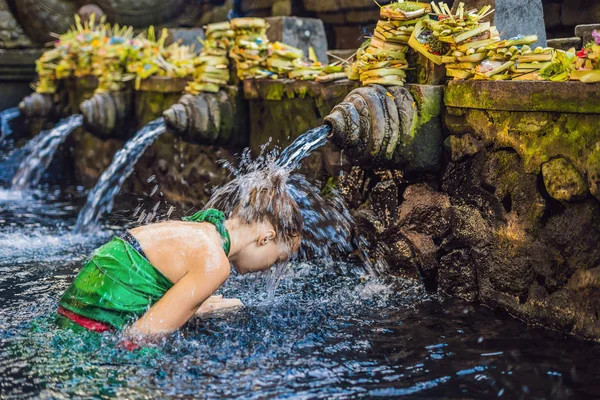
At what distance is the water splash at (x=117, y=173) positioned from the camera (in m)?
7.61

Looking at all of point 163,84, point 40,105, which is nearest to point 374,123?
point 163,84

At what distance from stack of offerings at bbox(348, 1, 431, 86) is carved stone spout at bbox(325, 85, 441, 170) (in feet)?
0.37

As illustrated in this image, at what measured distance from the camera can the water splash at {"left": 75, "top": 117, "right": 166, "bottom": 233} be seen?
25.0ft

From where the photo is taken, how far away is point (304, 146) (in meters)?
4.89

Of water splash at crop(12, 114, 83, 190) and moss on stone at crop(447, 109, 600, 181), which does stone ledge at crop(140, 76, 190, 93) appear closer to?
water splash at crop(12, 114, 83, 190)

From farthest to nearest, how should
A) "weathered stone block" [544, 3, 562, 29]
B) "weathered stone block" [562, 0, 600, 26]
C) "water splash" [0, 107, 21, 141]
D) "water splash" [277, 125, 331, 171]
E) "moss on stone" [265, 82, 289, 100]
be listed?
1. "water splash" [0, 107, 21, 141]
2. "weathered stone block" [544, 3, 562, 29]
3. "weathered stone block" [562, 0, 600, 26]
4. "moss on stone" [265, 82, 289, 100]
5. "water splash" [277, 125, 331, 171]

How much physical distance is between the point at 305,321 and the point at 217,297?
492mm

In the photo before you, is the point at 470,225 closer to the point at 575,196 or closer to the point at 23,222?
the point at 575,196

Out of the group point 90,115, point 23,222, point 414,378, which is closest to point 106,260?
point 414,378

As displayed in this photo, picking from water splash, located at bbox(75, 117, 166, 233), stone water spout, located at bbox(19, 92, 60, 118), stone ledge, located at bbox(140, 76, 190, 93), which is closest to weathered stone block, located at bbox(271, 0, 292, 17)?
stone ledge, located at bbox(140, 76, 190, 93)

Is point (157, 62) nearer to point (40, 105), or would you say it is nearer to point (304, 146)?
point (40, 105)

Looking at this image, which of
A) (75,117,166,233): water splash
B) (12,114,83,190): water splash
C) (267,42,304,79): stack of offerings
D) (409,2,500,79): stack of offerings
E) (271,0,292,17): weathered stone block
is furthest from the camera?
(12,114,83,190): water splash

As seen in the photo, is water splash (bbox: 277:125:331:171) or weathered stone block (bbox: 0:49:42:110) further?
weathered stone block (bbox: 0:49:42:110)

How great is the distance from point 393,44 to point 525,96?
1165 mm
